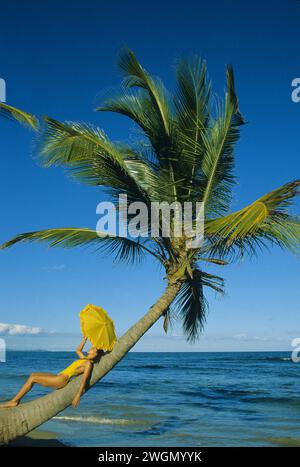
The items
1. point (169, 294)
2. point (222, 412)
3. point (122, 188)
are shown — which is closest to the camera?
point (169, 294)

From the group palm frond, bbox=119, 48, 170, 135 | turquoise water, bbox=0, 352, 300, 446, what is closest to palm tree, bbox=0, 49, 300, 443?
palm frond, bbox=119, 48, 170, 135

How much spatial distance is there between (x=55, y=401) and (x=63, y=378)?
331 mm

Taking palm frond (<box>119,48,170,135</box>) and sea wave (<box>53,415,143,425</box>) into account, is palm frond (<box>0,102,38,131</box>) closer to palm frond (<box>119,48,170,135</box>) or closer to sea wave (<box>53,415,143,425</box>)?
palm frond (<box>119,48,170,135</box>)

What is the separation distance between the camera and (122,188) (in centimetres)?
903

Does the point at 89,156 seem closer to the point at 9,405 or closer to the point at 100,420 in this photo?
the point at 9,405

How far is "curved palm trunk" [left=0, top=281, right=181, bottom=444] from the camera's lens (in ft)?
22.8

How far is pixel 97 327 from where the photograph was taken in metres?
7.47

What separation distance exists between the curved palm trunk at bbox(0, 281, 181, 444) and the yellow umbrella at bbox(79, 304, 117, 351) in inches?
8.2

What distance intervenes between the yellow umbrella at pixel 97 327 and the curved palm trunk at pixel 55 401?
0.21 metres

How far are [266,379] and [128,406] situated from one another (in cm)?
2002

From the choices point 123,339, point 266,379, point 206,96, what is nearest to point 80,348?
point 123,339

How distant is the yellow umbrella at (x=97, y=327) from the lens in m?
7.43

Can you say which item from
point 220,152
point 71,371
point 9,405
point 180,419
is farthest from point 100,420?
point 220,152
